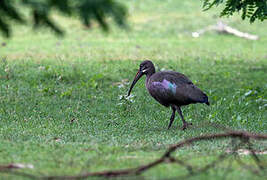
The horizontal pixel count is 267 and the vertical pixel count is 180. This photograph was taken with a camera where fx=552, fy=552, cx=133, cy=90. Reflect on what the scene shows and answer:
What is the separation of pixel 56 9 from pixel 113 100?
7.30 meters

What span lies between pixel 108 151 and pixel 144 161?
0.81 m

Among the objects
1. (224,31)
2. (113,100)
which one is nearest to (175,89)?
(113,100)

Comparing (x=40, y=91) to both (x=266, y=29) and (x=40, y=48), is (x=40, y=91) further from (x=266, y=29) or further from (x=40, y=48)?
(x=266, y=29)

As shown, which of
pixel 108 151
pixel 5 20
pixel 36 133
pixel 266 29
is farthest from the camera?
pixel 266 29

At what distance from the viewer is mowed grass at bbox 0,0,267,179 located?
6.95 m

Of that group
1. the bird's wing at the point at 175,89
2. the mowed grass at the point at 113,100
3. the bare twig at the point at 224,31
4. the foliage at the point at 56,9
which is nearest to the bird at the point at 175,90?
the bird's wing at the point at 175,89

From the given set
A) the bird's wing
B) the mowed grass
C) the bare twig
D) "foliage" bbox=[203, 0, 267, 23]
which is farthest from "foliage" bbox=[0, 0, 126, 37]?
the bare twig

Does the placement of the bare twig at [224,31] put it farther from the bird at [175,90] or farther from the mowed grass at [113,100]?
the bird at [175,90]

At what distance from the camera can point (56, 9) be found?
4656 mm

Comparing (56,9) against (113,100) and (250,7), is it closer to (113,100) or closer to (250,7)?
(250,7)

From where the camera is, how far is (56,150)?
7238 mm

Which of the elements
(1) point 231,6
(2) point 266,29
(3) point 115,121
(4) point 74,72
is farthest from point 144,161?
(2) point 266,29

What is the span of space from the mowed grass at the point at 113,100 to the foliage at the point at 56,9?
0.23 meters

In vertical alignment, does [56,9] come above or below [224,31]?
above
